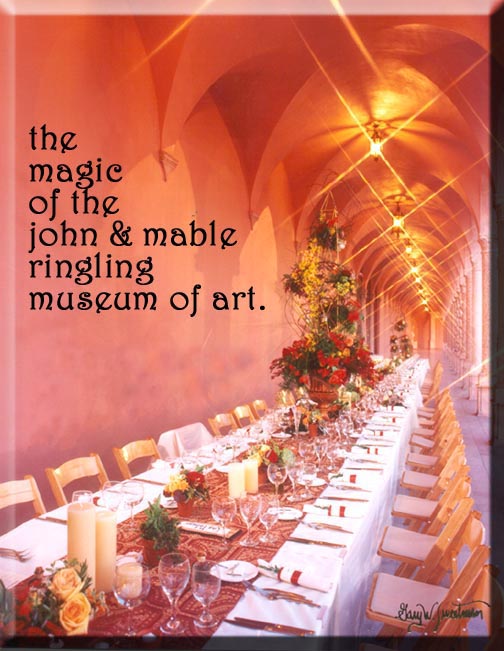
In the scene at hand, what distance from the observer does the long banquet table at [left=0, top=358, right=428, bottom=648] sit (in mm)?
1689

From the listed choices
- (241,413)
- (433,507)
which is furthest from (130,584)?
(241,413)

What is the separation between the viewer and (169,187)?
6160 mm

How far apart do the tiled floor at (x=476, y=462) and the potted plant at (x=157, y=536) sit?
170 cm

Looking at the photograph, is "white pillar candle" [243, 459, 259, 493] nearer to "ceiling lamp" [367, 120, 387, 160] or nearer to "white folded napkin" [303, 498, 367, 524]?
"white folded napkin" [303, 498, 367, 524]

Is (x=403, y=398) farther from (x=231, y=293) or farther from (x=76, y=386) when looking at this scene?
(x=76, y=386)

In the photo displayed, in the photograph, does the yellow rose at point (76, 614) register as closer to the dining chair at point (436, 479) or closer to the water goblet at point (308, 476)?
the water goblet at point (308, 476)

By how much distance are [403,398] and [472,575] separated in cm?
541

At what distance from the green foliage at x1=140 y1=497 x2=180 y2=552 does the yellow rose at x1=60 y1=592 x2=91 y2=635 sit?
493 mm

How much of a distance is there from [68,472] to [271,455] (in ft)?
3.78

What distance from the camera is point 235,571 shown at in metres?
1.99

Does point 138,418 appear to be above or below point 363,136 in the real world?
below

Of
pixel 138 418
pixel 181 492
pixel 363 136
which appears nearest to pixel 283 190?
pixel 363 136

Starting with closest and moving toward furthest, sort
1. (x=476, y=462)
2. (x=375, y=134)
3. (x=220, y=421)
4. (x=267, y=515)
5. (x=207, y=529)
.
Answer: (x=267, y=515) < (x=207, y=529) < (x=220, y=421) < (x=476, y=462) < (x=375, y=134)

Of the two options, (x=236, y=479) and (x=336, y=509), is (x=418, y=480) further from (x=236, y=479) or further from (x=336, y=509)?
(x=236, y=479)
